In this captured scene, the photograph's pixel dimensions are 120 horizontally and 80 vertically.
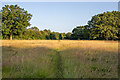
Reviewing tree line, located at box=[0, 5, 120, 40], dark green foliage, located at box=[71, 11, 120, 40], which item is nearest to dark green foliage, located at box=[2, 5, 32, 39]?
tree line, located at box=[0, 5, 120, 40]

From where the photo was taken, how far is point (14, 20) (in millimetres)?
32938

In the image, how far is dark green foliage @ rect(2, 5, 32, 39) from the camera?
101 ft

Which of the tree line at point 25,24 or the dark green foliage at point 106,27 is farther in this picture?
the dark green foliage at point 106,27

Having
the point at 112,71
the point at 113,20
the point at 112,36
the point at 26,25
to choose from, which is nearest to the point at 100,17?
the point at 113,20

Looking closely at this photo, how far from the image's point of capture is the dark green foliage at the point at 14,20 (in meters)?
30.8

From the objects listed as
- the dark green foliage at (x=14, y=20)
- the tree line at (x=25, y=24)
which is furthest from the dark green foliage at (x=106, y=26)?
the dark green foliage at (x=14, y=20)

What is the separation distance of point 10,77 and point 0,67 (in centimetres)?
130

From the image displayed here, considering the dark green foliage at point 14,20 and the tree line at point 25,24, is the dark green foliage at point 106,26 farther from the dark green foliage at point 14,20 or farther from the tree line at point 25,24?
the dark green foliage at point 14,20

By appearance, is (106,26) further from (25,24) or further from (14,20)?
(14,20)

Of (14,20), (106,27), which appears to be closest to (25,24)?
(14,20)

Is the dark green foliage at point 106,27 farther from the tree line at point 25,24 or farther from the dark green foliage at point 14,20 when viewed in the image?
the dark green foliage at point 14,20

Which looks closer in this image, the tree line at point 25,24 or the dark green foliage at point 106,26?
the tree line at point 25,24

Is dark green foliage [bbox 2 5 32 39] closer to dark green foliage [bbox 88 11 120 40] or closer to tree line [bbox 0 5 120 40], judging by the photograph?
tree line [bbox 0 5 120 40]

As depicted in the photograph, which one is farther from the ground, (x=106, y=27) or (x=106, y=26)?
(x=106, y=26)
